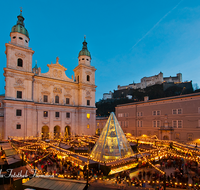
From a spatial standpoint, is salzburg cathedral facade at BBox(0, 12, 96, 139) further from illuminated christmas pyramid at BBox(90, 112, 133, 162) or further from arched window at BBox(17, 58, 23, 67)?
illuminated christmas pyramid at BBox(90, 112, 133, 162)

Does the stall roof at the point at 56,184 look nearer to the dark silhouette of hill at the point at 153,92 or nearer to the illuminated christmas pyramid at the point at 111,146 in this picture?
the illuminated christmas pyramid at the point at 111,146

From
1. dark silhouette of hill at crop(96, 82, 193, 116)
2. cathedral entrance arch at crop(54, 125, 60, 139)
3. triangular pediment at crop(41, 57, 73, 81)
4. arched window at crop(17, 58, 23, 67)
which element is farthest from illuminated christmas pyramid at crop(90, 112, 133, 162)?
dark silhouette of hill at crop(96, 82, 193, 116)

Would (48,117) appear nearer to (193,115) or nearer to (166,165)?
(166,165)

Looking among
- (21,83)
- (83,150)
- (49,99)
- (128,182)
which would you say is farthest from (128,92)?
(128,182)

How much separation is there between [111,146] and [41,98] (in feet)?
90.8

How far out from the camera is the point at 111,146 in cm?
1440

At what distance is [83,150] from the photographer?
60.7 feet

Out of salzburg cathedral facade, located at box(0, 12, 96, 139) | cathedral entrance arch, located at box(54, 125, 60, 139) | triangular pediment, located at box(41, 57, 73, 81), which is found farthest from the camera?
triangular pediment, located at box(41, 57, 73, 81)

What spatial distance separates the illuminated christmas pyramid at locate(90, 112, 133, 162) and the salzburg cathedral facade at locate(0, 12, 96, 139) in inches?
927

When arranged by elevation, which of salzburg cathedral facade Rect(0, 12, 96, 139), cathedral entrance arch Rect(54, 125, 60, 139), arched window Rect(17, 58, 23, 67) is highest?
arched window Rect(17, 58, 23, 67)

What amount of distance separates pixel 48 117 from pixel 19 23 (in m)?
24.4

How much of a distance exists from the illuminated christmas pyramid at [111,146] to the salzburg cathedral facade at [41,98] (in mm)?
23544

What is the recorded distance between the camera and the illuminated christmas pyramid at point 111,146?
14008 mm

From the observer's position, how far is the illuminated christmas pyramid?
1401 cm
